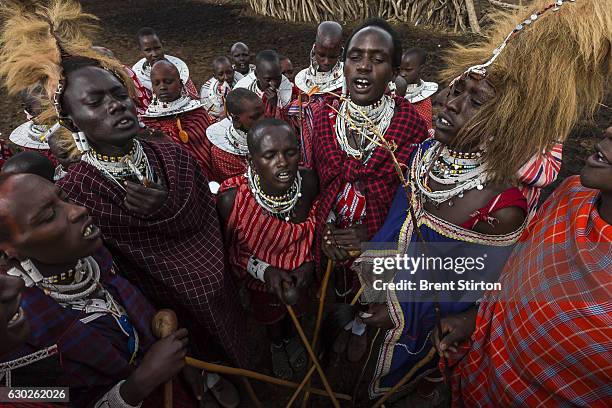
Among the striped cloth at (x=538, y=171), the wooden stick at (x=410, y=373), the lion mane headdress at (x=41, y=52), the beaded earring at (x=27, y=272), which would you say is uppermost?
the lion mane headdress at (x=41, y=52)

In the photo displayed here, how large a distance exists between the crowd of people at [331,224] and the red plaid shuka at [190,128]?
96 cm

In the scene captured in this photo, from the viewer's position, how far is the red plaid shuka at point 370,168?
8.41 feet

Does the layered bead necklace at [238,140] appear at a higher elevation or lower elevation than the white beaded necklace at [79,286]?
lower

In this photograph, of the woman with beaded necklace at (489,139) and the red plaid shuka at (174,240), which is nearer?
the woman with beaded necklace at (489,139)

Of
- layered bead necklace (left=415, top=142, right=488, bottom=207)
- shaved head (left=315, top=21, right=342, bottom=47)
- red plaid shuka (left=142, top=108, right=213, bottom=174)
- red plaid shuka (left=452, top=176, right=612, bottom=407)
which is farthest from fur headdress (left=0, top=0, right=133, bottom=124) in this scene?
shaved head (left=315, top=21, right=342, bottom=47)

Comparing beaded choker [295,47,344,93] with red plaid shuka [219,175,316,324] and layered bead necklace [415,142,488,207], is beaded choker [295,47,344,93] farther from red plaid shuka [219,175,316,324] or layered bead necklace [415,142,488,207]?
layered bead necklace [415,142,488,207]

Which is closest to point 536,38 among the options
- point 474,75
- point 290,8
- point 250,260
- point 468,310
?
point 474,75

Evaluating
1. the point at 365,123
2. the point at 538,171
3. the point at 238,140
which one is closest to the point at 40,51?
the point at 238,140

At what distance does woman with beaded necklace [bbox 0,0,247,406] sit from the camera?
6.61ft

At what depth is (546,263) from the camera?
1.76 metres

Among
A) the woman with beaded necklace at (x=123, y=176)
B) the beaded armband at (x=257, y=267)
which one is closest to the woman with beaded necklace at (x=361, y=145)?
the beaded armband at (x=257, y=267)

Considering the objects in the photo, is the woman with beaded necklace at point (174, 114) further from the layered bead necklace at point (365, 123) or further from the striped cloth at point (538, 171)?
the striped cloth at point (538, 171)

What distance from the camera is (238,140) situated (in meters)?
3.38

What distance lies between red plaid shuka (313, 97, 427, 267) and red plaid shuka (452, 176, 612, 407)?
823 mm
